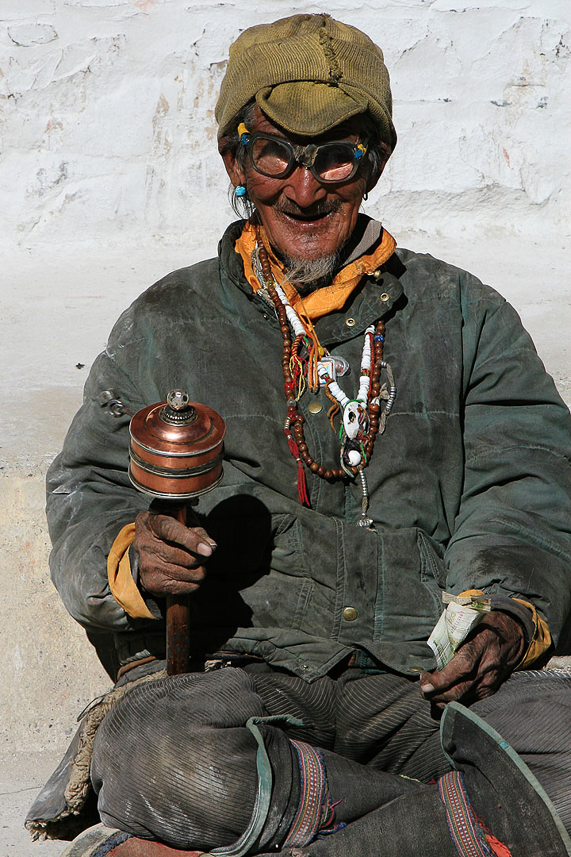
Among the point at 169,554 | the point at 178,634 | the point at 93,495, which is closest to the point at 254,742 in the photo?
the point at 178,634

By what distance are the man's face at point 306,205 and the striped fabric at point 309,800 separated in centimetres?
128

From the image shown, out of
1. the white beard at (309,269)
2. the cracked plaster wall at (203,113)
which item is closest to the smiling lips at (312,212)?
the white beard at (309,269)

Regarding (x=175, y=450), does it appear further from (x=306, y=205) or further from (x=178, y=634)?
(x=306, y=205)

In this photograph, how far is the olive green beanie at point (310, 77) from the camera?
261cm

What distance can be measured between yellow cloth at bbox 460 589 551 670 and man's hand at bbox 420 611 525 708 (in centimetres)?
4

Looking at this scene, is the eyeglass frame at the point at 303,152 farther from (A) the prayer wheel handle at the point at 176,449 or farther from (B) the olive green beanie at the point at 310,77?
(A) the prayer wheel handle at the point at 176,449

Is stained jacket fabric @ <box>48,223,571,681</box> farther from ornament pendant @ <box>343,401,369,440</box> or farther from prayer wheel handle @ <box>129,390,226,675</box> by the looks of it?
prayer wheel handle @ <box>129,390,226,675</box>

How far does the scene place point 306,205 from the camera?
268 centimetres

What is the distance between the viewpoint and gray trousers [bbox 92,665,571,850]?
2.15m

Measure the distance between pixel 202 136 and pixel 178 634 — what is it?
4.13m

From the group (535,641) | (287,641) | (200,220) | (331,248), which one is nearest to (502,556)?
(535,641)

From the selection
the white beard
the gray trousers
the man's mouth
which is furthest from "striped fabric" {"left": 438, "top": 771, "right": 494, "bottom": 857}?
the man's mouth

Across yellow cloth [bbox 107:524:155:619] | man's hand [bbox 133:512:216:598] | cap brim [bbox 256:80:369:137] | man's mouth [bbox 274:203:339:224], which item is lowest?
yellow cloth [bbox 107:524:155:619]

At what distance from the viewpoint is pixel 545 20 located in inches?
234
